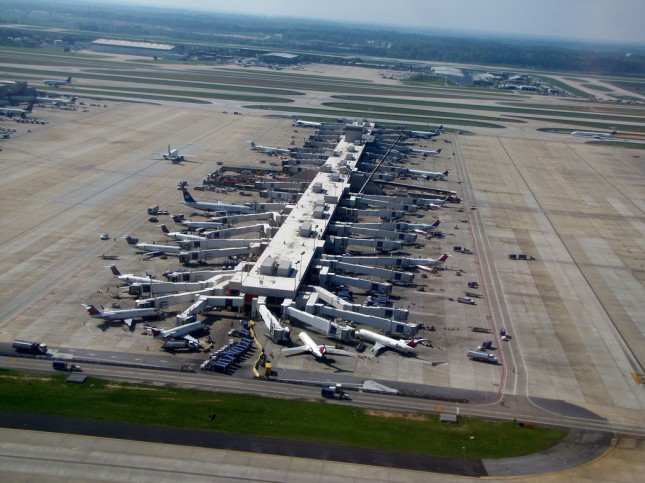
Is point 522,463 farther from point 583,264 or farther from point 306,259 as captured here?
point 583,264

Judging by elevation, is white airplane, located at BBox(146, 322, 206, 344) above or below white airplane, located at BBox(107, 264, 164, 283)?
below

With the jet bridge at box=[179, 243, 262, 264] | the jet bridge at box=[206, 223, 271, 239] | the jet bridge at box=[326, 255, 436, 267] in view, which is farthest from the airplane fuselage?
the jet bridge at box=[206, 223, 271, 239]

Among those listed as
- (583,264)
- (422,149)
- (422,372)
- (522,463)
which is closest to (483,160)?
(422,149)

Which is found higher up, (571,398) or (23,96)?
(23,96)

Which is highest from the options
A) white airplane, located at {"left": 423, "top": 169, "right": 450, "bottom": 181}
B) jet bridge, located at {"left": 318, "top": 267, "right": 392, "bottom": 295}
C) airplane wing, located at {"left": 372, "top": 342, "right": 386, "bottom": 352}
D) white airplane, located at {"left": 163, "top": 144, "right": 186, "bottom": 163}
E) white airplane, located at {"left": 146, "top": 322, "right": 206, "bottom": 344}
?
white airplane, located at {"left": 163, "top": 144, "right": 186, "bottom": 163}

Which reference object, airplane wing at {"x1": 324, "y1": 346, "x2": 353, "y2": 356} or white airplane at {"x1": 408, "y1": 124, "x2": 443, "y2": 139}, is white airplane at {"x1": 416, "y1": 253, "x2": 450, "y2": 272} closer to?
airplane wing at {"x1": 324, "y1": 346, "x2": 353, "y2": 356}

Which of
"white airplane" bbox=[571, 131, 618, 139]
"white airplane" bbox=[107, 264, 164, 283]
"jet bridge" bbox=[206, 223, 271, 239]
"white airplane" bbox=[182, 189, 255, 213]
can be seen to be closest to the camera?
"white airplane" bbox=[107, 264, 164, 283]
